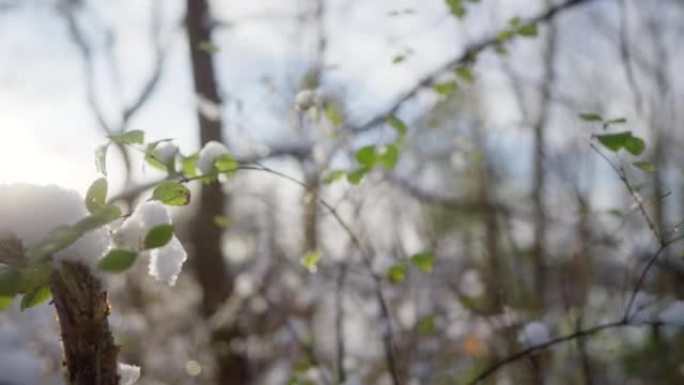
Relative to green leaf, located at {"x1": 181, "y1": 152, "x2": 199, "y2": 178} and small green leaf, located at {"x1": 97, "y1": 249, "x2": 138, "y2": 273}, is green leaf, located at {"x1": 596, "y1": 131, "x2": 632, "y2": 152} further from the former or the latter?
small green leaf, located at {"x1": 97, "y1": 249, "x2": 138, "y2": 273}

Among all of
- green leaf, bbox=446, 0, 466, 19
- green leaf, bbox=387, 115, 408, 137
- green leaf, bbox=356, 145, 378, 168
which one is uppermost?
green leaf, bbox=446, 0, 466, 19

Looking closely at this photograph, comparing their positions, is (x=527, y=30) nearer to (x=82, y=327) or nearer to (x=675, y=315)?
(x=675, y=315)

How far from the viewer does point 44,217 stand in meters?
0.93

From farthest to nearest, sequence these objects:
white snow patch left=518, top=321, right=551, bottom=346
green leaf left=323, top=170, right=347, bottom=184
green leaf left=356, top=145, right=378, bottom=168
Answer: white snow patch left=518, top=321, right=551, bottom=346 → green leaf left=323, top=170, right=347, bottom=184 → green leaf left=356, top=145, right=378, bottom=168

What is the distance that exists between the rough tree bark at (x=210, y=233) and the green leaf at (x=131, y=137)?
242 centimetres

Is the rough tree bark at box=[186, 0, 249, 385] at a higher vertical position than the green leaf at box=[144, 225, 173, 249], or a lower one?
→ higher

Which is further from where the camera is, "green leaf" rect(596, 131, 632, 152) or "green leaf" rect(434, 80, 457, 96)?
"green leaf" rect(434, 80, 457, 96)

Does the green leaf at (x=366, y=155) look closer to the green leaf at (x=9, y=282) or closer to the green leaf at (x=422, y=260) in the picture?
the green leaf at (x=422, y=260)

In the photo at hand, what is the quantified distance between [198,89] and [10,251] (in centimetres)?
304

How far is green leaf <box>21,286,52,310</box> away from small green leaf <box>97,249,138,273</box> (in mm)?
189

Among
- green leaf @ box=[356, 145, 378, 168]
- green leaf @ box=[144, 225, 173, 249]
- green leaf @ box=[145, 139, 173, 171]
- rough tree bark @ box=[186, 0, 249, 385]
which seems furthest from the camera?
rough tree bark @ box=[186, 0, 249, 385]

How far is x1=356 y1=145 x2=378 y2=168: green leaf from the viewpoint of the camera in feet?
5.59

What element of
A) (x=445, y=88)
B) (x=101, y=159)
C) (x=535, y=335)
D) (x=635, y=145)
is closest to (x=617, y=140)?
(x=635, y=145)

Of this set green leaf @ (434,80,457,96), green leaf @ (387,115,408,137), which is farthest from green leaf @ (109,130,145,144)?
green leaf @ (434,80,457,96)
